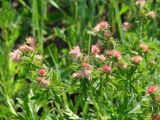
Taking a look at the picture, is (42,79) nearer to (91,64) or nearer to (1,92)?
(91,64)

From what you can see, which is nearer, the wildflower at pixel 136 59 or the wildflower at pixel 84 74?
the wildflower at pixel 84 74

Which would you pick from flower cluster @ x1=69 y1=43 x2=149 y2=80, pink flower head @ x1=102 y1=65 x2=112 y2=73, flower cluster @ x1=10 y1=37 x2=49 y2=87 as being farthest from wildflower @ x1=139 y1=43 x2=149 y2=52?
flower cluster @ x1=10 y1=37 x2=49 y2=87

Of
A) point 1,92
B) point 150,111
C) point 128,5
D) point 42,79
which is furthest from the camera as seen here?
point 128,5

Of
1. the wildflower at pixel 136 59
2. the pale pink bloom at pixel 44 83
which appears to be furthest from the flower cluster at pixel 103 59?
the pale pink bloom at pixel 44 83

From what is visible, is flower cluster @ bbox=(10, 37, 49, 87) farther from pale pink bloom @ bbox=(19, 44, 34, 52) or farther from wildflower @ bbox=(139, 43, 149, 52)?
wildflower @ bbox=(139, 43, 149, 52)

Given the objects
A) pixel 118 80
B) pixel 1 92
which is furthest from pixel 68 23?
pixel 118 80

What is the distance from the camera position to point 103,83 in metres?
1.98

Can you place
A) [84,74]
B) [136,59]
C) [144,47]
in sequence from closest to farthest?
[84,74]
[136,59]
[144,47]

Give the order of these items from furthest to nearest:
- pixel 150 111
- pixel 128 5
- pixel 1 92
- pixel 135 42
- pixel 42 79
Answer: pixel 128 5 < pixel 1 92 < pixel 135 42 < pixel 150 111 < pixel 42 79

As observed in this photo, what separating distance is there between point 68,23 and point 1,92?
0.96 m

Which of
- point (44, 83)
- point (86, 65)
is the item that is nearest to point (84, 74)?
point (86, 65)

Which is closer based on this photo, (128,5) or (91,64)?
(91,64)

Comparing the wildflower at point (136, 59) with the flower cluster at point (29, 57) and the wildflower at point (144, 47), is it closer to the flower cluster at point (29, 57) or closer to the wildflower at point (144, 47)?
the wildflower at point (144, 47)

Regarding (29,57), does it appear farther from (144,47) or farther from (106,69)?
(144,47)
